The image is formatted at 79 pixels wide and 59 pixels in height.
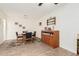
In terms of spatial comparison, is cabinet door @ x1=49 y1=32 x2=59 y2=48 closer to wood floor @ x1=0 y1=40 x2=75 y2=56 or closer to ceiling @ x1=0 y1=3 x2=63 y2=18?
wood floor @ x1=0 y1=40 x2=75 y2=56

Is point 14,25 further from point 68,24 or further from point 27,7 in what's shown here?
point 68,24

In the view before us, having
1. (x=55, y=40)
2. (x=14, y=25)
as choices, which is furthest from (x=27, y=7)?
(x=14, y=25)

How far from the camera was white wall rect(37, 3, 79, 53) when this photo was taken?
4145 mm

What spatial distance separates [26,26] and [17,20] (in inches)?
33.6

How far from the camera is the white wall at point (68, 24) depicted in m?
4.14

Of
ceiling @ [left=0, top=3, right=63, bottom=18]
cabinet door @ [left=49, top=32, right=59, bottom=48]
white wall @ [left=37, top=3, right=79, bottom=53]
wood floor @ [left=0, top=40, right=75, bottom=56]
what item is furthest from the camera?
cabinet door @ [left=49, top=32, right=59, bottom=48]

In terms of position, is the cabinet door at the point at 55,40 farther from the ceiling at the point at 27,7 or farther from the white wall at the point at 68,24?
the ceiling at the point at 27,7

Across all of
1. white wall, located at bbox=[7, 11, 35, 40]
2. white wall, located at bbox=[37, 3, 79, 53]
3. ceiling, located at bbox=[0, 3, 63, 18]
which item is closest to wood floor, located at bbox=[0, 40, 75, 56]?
white wall, located at bbox=[37, 3, 79, 53]

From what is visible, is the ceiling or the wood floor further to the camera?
the ceiling

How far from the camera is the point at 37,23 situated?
8.66 metres

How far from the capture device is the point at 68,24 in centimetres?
455

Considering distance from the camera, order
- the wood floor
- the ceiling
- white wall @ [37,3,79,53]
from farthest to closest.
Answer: the ceiling → white wall @ [37,3,79,53] → the wood floor

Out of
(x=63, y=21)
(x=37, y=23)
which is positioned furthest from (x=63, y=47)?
(x=37, y=23)

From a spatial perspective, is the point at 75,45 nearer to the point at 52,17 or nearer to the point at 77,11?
the point at 77,11
